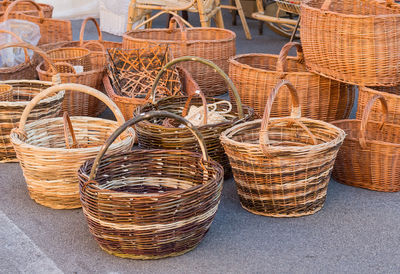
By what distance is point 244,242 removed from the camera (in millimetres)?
1896

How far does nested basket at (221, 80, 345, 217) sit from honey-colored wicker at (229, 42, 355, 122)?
0.47m

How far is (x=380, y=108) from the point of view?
7.95 ft

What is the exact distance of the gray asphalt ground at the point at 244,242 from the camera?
1.75 meters

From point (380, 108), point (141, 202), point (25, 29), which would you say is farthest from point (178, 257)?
point (25, 29)

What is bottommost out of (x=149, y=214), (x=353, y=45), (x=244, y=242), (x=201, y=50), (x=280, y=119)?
(x=244, y=242)

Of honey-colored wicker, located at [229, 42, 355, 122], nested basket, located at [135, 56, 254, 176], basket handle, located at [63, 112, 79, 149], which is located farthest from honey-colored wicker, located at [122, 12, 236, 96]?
basket handle, located at [63, 112, 79, 149]

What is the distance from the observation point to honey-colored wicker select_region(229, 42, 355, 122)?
263cm

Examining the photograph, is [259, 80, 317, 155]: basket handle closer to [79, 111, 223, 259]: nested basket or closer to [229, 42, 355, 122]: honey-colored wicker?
[79, 111, 223, 259]: nested basket

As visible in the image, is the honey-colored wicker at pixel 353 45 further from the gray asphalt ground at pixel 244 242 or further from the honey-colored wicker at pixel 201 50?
the honey-colored wicker at pixel 201 50

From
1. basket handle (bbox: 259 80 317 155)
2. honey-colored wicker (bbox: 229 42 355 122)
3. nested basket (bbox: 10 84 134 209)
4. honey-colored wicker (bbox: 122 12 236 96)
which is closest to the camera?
basket handle (bbox: 259 80 317 155)

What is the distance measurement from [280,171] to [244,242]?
26 cm

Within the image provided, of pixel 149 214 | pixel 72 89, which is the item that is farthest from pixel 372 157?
pixel 72 89

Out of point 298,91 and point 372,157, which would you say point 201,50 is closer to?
point 298,91

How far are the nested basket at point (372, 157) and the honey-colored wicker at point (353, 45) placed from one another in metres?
0.19
